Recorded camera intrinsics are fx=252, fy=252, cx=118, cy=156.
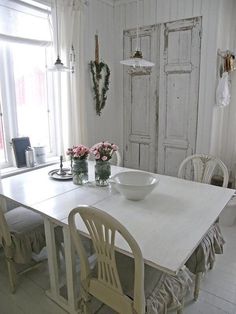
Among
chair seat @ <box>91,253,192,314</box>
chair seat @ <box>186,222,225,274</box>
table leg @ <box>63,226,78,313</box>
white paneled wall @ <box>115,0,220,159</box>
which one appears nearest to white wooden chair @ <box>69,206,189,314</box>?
chair seat @ <box>91,253,192,314</box>

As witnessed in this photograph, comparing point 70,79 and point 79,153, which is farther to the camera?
point 70,79

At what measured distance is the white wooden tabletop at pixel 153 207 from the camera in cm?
116

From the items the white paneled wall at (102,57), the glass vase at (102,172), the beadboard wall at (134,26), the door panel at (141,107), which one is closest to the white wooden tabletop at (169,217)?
the glass vase at (102,172)

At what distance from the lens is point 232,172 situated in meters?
3.22

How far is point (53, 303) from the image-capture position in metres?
1.75

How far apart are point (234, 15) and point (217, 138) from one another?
56.0 inches

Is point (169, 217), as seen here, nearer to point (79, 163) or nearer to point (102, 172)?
point (102, 172)

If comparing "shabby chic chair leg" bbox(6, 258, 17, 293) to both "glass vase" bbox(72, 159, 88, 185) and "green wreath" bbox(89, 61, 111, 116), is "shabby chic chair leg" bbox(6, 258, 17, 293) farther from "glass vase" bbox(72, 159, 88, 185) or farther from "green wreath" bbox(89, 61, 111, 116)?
"green wreath" bbox(89, 61, 111, 116)

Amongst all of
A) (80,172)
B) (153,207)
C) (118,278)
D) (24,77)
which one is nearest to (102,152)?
(80,172)

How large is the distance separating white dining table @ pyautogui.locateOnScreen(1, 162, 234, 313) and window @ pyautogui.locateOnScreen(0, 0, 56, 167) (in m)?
0.78

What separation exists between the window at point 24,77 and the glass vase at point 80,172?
3.35ft

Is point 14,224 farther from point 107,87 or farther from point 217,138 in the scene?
point 217,138

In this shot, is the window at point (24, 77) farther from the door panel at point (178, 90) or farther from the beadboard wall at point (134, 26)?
the door panel at point (178, 90)

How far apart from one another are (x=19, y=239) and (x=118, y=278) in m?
0.91
